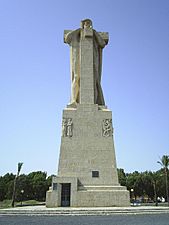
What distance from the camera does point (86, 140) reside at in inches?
792

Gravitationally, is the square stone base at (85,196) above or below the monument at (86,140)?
below

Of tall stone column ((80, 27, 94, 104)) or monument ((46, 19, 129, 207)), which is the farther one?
tall stone column ((80, 27, 94, 104))

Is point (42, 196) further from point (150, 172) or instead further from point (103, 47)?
point (103, 47)

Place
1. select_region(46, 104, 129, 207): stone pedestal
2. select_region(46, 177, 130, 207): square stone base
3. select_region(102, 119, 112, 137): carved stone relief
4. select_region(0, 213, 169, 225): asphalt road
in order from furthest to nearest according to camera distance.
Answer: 1. select_region(102, 119, 112, 137): carved stone relief
2. select_region(46, 104, 129, 207): stone pedestal
3. select_region(46, 177, 130, 207): square stone base
4. select_region(0, 213, 169, 225): asphalt road

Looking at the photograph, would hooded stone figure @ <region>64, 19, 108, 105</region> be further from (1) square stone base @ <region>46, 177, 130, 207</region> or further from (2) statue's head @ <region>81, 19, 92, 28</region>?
(1) square stone base @ <region>46, 177, 130, 207</region>

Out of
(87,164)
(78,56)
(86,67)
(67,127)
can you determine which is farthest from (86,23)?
(87,164)

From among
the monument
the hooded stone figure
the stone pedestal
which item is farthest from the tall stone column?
the stone pedestal

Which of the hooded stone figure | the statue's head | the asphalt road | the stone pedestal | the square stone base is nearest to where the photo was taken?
the asphalt road

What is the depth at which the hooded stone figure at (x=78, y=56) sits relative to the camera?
74.8 feet

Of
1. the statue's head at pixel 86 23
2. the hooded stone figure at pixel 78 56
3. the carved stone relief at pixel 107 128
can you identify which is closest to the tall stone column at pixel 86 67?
the hooded stone figure at pixel 78 56

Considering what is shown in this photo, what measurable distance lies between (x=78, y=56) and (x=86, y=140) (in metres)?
7.99

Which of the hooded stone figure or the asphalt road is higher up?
the hooded stone figure

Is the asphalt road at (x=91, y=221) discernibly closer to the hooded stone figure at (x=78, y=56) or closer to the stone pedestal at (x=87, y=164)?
the stone pedestal at (x=87, y=164)

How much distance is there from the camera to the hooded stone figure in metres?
22.8
